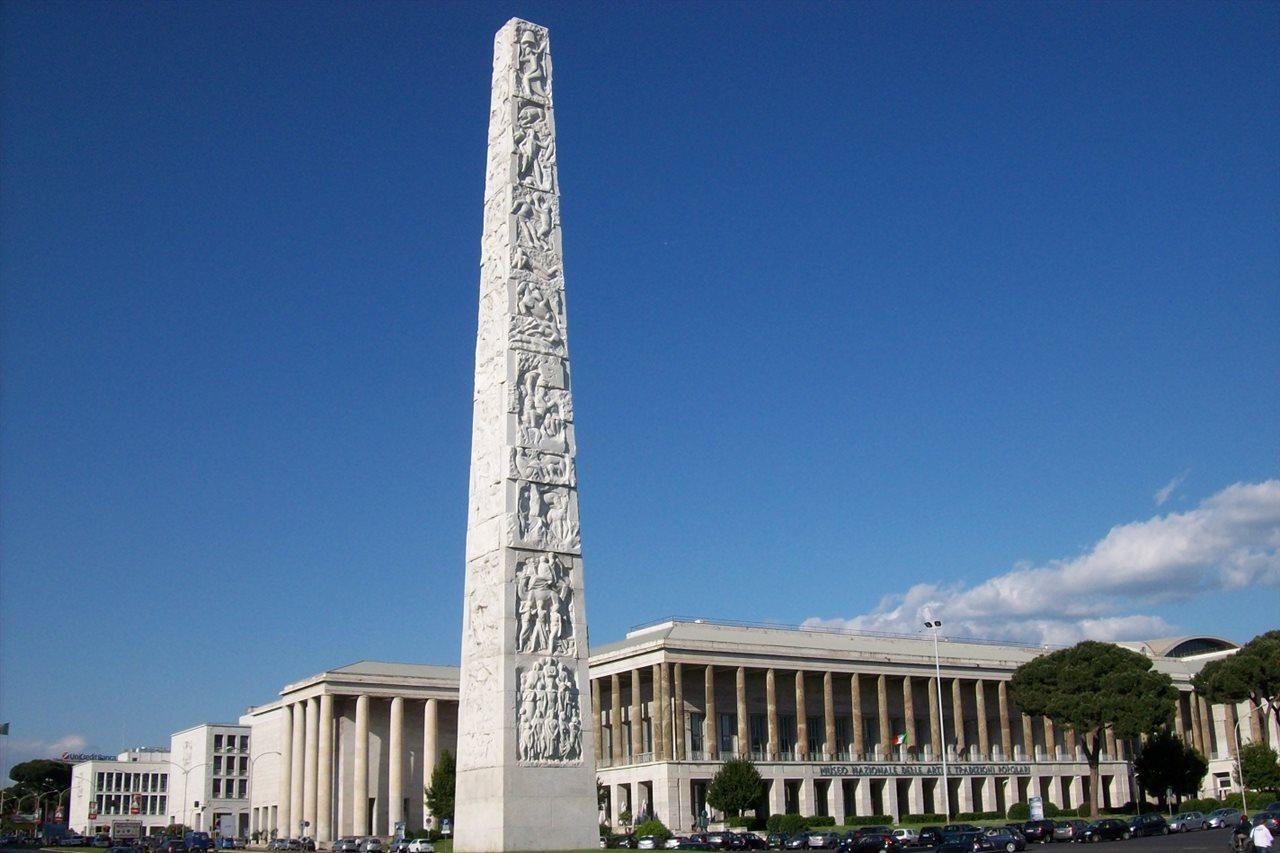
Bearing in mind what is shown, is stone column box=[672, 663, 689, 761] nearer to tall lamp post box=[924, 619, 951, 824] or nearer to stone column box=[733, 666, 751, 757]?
stone column box=[733, 666, 751, 757]

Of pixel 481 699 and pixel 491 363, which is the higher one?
pixel 491 363

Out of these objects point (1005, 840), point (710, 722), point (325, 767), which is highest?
point (710, 722)

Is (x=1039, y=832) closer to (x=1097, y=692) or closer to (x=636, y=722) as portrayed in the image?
(x=1097, y=692)

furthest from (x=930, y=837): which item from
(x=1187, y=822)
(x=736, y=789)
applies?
(x=1187, y=822)

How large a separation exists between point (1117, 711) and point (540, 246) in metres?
55.5

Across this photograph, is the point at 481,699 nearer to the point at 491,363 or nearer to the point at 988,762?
the point at 491,363

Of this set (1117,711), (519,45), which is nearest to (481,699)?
(519,45)

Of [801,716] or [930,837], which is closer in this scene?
[930,837]

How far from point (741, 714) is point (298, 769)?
3596 centimetres

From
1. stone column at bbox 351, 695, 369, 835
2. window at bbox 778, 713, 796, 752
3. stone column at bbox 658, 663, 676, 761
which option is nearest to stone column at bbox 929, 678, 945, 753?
window at bbox 778, 713, 796, 752

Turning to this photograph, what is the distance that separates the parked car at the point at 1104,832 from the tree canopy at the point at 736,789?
57.2 ft

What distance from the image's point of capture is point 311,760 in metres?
92.3

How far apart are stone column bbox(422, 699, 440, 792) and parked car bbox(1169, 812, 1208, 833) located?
152ft

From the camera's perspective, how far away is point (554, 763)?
1179 inches
